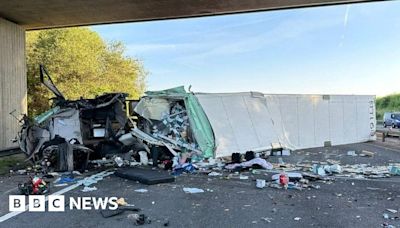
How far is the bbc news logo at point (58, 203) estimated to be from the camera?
17.5 ft

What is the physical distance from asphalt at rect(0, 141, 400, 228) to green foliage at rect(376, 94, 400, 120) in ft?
127

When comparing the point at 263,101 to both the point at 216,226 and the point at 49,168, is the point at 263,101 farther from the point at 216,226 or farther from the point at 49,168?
the point at 216,226

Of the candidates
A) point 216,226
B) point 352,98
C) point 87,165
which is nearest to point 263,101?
point 352,98

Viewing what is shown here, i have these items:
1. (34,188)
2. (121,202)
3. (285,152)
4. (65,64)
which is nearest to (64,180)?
(34,188)

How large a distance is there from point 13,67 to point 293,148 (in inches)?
463

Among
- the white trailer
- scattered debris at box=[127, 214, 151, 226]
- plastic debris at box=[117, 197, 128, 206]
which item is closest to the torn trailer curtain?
the white trailer

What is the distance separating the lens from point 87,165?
365 inches

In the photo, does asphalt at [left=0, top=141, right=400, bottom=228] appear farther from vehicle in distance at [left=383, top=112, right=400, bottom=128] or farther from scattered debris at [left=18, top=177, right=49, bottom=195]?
vehicle in distance at [left=383, top=112, right=400, bottom=128]

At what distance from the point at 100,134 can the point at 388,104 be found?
43517 mm

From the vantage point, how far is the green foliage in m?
42.2

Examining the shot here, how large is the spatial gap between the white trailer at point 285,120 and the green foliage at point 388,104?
88.3ft

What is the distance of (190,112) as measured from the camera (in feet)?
38.8

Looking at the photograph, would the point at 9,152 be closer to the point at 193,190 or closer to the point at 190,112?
the point at 190,112

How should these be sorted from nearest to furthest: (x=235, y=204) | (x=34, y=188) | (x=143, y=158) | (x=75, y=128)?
(x=235, y=204) < (x=34, y=188) < (x=75, y=128) < (x=143, y=158)
